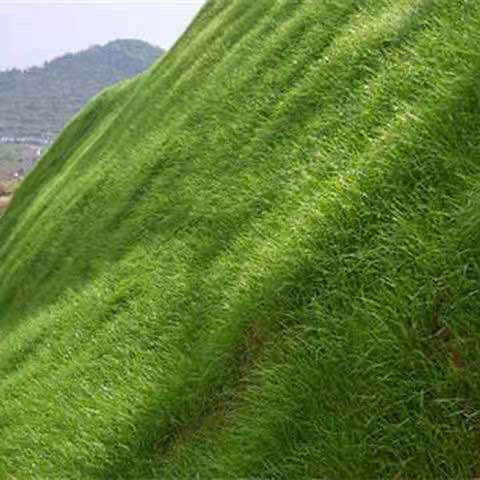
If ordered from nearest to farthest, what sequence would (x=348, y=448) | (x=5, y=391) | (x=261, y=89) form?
(x=348, y=448)
(x=5, y=391)
(x=261, y=89)

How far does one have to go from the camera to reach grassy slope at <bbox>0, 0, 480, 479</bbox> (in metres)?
4.77

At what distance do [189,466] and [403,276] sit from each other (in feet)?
8.32

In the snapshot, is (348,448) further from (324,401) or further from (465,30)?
(465,30)

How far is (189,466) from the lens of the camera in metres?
5.89

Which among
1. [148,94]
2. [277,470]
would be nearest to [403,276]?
[277,470]

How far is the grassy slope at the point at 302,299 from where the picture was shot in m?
4.77

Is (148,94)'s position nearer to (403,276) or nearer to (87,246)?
(87,246)

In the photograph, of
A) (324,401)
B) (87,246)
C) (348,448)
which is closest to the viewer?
(348,448)

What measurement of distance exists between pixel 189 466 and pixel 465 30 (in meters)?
5.26

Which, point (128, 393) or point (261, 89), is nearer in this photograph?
point (128, 393)

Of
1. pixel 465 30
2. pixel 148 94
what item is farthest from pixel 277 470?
pixel 148 94

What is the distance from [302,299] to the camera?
20.5 feet

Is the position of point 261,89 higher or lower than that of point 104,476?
higher

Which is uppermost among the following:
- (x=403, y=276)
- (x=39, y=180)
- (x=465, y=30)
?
(x=465, y=30)
